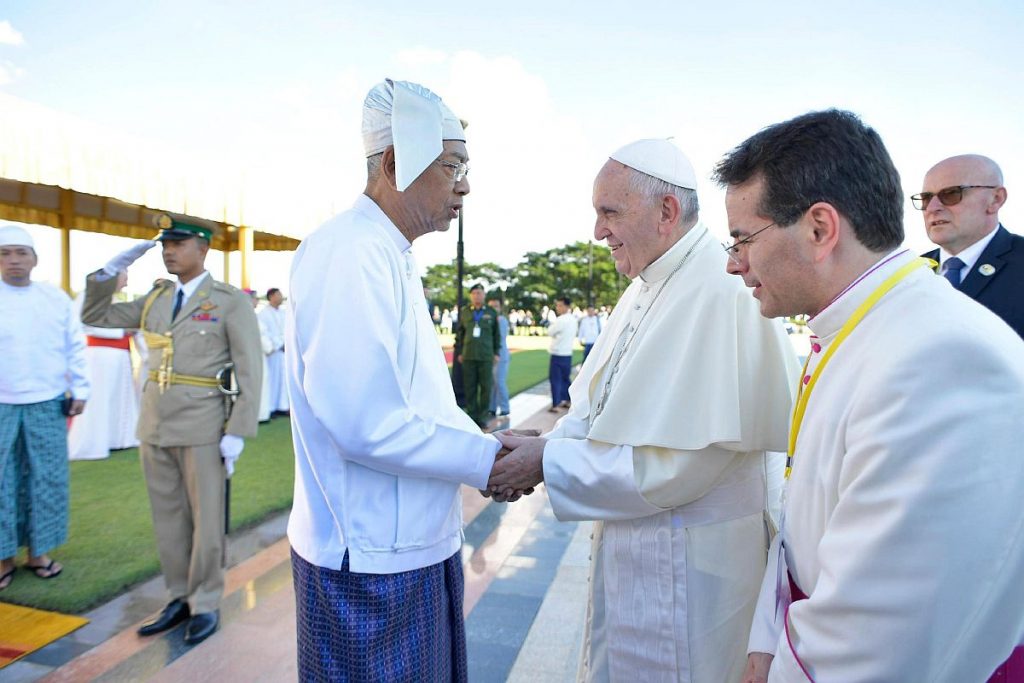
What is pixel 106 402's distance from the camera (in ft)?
23.3

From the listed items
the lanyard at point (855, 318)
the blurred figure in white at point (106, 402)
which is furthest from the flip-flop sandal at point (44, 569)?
the lanyard at point (855, 318)

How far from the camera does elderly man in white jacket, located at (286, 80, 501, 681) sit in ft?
4.90

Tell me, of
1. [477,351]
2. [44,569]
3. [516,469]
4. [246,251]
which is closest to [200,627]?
[44,569]

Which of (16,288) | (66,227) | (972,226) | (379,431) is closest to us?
(379,431)

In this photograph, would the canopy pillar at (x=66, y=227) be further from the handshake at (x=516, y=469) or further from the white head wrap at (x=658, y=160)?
the white head wrap at (x=658, y=160)

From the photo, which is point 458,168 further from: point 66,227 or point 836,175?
point 66,227

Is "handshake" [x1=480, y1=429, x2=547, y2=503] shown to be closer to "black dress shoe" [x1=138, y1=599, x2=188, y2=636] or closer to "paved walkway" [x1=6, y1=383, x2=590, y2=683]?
"paved walkway" [x1=6, y1=383, x2=590, y2=683]

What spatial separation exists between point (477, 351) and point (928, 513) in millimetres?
9020

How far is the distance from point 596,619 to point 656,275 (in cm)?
116

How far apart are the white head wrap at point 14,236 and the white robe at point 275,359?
5.65 m

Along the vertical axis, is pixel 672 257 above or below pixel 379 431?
above

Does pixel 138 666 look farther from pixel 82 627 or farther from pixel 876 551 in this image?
pixel 876 551

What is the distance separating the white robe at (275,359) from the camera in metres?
9.89

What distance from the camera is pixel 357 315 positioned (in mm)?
1487
